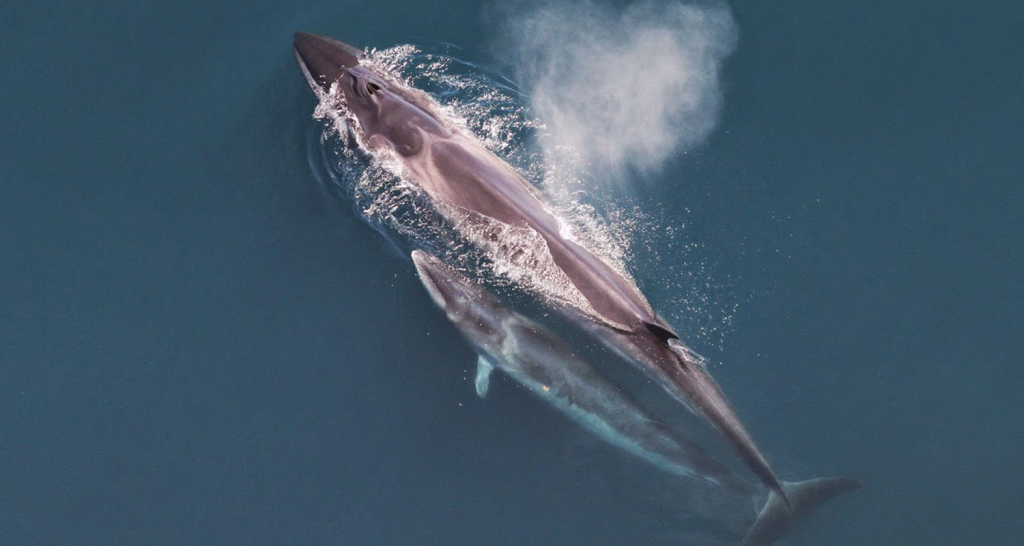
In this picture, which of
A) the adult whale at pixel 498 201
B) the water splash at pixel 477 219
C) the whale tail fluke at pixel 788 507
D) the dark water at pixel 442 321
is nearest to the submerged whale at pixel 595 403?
the whale tail fluke at pixel 788 507

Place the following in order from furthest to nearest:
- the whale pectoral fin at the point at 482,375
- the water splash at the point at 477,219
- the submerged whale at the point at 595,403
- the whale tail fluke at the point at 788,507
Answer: the whale pectoral fin at the point at 482,375
the water splash at the point at 477,219
the submerged whale at the point at 595,403
the whale tail fluke at the point at 788,507

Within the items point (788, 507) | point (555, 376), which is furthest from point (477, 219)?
point (788, 507)

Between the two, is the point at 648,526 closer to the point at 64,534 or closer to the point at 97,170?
the point at 64,534

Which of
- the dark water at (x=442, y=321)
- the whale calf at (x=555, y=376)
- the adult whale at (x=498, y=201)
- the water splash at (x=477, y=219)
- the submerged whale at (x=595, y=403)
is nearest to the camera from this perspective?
the adult whale at (x=498, y=201)

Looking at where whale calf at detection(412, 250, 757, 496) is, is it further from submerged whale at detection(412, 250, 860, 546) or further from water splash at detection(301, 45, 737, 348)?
water splash at detection(301, 45, 737, 348)

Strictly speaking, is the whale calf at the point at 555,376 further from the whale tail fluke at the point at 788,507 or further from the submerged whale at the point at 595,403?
the whale tail fluke at the point at 788,507

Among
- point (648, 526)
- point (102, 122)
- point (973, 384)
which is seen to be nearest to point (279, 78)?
point (102, 122)
